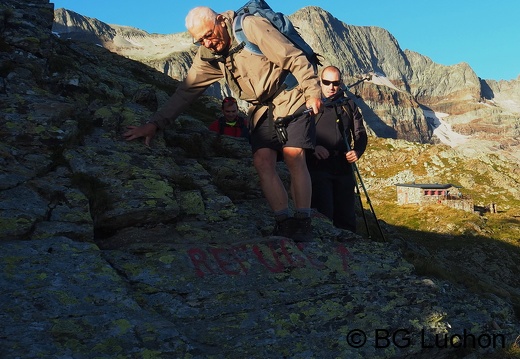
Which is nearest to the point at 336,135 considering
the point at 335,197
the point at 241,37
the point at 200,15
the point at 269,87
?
the point at 335,197

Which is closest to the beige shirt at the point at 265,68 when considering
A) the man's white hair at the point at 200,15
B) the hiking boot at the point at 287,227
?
the man's white hair at the point at 200,15

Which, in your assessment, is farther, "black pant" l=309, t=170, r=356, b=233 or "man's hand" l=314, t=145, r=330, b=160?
"black pant" l=309, t=170, r=356, b=233

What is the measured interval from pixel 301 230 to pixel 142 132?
3957 mm

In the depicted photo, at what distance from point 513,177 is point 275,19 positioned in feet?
365

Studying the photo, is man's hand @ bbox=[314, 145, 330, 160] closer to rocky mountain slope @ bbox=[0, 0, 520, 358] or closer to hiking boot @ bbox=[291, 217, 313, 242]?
rocky mountain slope @ bbox=[0, 0, 520, 358]

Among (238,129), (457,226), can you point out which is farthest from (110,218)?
(457,226)

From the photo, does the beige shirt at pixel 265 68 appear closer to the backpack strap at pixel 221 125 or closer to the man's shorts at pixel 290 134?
the man's shorts at pixel 290 134

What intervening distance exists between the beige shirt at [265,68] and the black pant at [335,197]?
9.75 feet

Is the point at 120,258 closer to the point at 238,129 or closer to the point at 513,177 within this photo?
the point at 238,129

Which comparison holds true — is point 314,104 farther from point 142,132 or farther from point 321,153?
point 142,132

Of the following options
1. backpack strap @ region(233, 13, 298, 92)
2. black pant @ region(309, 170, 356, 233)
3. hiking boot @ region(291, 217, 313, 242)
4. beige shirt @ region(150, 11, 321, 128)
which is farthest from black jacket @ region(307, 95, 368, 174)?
backpack strap @ region(233, 13, 298, 92)

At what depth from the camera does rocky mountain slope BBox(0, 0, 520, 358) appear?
4883 millimetres

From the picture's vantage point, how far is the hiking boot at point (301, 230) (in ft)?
24.8

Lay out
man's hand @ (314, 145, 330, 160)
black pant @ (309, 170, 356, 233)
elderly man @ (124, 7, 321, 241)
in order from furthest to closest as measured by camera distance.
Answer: black pant @ (309, 170, 356, 233) < man's hand @ (314, 145, 330, 160) < elderly man @ (124, 7, 321, 241)
